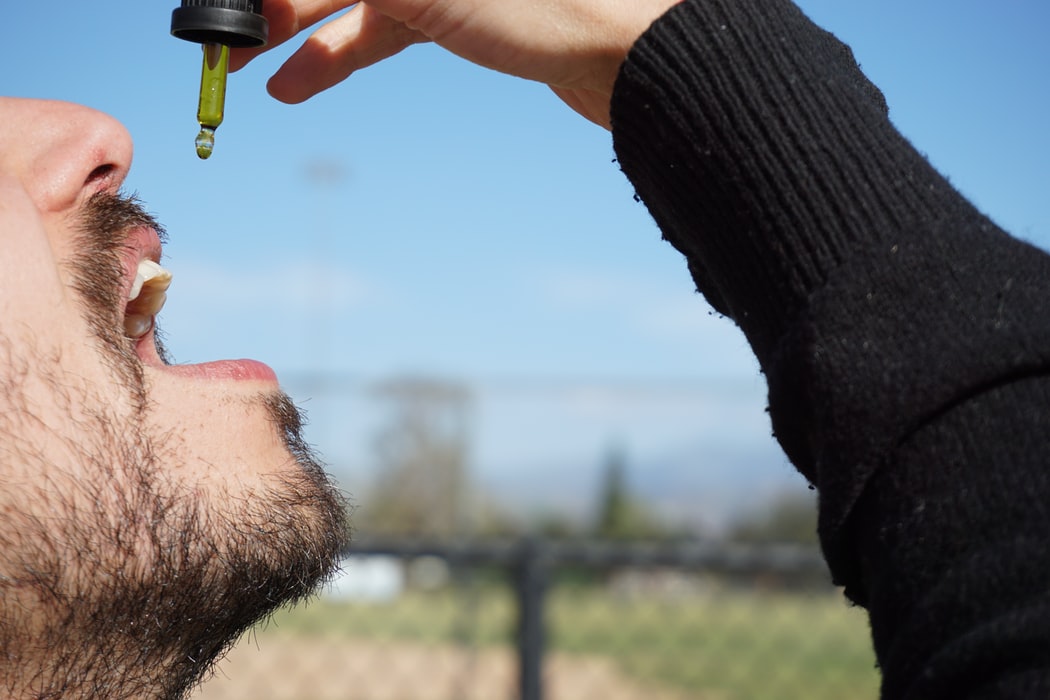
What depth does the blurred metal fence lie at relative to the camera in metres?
6.00

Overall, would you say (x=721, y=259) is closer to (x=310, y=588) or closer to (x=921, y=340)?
(x=921, y=340)

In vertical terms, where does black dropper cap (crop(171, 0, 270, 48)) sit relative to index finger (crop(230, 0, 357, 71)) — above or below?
below

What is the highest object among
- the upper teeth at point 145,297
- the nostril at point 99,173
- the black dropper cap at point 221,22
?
the black dropper cap at point 221,22

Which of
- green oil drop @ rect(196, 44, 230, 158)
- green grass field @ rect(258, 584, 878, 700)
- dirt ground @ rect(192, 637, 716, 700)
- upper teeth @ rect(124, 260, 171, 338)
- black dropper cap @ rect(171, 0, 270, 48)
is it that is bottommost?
dirt ground @ rect(192, 637, 716, 700)

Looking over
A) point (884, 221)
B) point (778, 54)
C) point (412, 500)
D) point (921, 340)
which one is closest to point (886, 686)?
point (921, 340)

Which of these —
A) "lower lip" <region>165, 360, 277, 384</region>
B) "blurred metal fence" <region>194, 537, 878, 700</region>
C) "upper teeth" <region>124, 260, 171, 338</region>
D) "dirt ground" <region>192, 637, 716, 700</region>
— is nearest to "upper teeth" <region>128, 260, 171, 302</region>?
"upper teeth" <region>124, 260, 171, 338</region>

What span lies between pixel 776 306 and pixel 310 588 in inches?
32.2

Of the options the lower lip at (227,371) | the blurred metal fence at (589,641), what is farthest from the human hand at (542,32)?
the blurred metal fence at (589,641)

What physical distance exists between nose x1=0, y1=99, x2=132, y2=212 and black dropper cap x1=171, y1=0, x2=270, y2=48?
0.68ft

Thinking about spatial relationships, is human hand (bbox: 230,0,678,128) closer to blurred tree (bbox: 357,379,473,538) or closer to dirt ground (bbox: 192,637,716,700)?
dirt ground (bbox: 192,637,716,700)

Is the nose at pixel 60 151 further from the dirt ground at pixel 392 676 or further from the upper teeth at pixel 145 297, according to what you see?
the dirt ground at pixel 392 676

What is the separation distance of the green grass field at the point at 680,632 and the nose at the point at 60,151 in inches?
177

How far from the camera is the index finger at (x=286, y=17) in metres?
1.35

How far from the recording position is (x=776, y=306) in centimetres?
99
